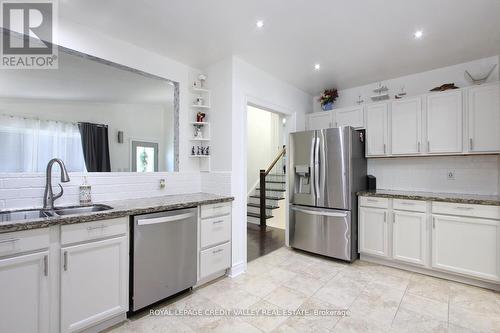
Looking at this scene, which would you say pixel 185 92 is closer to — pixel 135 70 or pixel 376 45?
pixel 135 70

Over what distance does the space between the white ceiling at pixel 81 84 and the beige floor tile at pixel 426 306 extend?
11.0 ft

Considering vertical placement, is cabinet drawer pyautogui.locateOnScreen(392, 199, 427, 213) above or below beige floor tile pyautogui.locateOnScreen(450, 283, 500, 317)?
above

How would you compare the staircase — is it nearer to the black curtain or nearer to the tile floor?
the tile floor

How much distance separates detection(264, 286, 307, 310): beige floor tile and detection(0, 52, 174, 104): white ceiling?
98.4 inches

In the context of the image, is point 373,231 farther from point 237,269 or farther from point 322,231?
point 237,269

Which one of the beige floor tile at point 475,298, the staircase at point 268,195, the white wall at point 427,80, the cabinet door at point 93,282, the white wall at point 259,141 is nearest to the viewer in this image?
the cabinet door at point 93,282

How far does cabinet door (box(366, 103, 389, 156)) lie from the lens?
10.8 ft

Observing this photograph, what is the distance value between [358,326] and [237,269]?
138 centimetres

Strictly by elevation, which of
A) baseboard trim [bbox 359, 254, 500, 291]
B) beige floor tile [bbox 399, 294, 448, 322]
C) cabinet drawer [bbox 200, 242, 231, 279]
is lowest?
beige floor tile [bbox 399, 294, 448, 322]

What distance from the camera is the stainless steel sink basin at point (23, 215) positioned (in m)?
1.74

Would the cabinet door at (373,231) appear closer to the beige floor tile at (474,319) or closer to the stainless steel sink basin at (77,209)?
the beige floor tile at (474,319)

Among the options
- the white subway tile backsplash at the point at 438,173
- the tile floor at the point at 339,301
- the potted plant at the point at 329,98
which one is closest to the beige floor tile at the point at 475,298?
the tile floor at the point at 339,301

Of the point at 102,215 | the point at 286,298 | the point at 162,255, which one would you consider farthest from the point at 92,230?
the point at 286,298

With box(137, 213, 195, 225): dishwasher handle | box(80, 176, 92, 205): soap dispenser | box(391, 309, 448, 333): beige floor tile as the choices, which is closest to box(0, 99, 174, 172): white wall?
box(80, 176, 92, 205): soap dispenser
